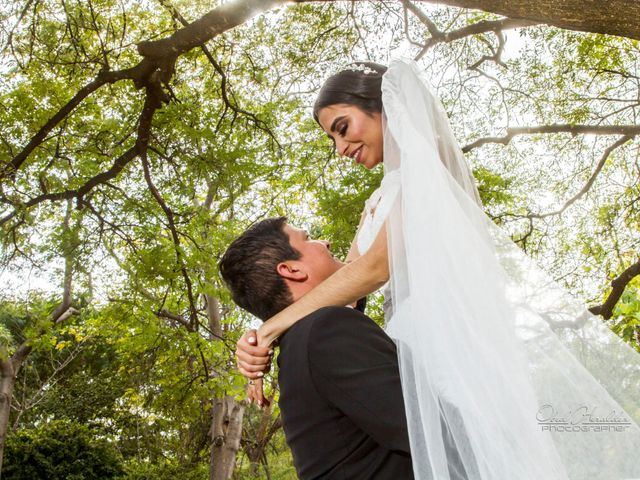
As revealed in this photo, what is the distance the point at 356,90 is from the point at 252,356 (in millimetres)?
1104

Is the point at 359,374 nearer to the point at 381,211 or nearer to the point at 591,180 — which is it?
the point at 381,211

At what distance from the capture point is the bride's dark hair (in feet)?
7.49

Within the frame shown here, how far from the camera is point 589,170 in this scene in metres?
8.21

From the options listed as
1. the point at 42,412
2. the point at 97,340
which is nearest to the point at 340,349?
Answer: the point at 97,340

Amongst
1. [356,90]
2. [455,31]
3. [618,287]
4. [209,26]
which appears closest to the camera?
[356,90]

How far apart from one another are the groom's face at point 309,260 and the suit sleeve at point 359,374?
1.34 ft

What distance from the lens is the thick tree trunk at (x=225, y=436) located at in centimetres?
1347

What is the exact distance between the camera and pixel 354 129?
91.1 inches

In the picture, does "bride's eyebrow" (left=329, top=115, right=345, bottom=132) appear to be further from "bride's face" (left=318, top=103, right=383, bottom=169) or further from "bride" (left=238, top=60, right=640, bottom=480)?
"bride" (left=238, top=60, right=640, bottom=480)

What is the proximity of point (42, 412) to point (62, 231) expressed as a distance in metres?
14.0

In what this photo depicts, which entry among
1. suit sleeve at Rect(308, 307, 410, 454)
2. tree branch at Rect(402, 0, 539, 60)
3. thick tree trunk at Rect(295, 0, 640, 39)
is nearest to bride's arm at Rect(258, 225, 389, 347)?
suit sleeve at Rect(308, 307, 410, 454)

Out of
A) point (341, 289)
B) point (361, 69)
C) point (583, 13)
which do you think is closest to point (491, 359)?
point (341, 289)

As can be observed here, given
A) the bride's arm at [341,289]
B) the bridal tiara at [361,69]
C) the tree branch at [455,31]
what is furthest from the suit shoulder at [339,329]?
the tree branch at [455,31]

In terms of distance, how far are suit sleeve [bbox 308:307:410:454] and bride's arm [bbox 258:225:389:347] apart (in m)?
0.23
